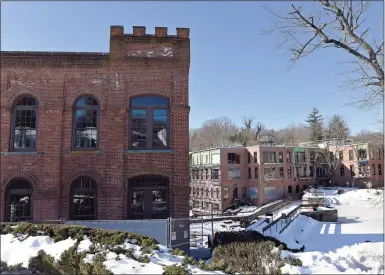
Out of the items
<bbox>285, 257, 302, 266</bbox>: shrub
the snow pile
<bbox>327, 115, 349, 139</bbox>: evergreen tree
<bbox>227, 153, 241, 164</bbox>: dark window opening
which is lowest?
the snow pile

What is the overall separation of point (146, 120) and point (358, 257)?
8921 mm

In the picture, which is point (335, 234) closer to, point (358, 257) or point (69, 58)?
point (358, 257)

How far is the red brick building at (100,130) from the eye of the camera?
12.5 metres

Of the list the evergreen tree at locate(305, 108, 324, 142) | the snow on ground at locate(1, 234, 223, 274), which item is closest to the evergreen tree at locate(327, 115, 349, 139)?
the evergreen tree at locate(305, 108, 324, 142)

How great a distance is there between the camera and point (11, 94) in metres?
12.9

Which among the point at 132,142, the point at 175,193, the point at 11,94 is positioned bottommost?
the point at 175,193

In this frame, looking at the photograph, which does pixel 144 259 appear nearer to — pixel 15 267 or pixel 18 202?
pixel 15 267

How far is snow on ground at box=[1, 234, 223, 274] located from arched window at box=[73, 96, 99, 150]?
4.84m

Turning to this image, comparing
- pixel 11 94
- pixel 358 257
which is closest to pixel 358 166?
pixel 358 257

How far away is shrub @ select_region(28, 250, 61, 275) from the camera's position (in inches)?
283

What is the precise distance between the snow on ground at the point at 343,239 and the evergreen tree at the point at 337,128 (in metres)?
18.6

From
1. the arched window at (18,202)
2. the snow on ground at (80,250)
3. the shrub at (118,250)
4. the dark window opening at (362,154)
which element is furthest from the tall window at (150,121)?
the dark window opening at (362,154)

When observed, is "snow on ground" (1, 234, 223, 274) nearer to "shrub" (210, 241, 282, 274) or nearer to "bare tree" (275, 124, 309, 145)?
"shrub" (210, 241, 282, 274)

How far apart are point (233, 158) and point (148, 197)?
125 ft
